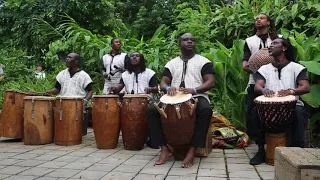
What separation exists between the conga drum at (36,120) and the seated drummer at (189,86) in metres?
1.87

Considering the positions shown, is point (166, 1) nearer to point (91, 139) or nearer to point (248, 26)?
point (248, 26)

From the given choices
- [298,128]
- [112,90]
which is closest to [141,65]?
[112,90]

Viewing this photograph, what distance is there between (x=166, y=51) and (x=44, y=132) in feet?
12.6

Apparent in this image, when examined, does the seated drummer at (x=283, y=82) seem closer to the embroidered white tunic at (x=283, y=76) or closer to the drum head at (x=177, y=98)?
the embroidered white tunic at (x=283, y=76)

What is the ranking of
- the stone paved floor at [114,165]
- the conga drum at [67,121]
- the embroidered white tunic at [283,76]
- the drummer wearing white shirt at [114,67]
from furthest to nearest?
the drummer wearing white shirt at [114,67] → the conga drum at [67,121] → the embroidered white tunic at [283,76] → the stone paved floor at [114,165]

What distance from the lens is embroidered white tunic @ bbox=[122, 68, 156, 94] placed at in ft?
18.4

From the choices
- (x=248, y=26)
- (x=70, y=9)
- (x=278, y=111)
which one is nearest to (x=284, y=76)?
(x=278, y=111)

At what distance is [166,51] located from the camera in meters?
8.42

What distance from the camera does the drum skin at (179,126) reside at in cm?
406

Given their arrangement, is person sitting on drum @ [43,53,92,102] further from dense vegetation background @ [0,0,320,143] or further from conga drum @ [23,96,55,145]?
dense vegetation background @ [0,0,320,143]

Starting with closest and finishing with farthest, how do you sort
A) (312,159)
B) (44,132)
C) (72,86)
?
(312,159) → (44,132) → (72,86)

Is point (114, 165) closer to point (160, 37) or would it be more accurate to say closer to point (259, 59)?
point (259, 59)

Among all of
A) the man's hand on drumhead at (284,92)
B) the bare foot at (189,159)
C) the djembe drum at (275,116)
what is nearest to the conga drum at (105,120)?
the bare foot at (189,159)

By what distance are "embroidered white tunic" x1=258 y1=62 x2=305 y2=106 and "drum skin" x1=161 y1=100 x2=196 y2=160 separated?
0.93m
